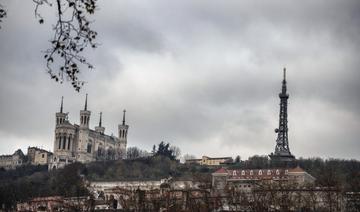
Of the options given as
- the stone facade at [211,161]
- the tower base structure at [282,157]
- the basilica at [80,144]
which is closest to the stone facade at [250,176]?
the tower base structure at [282,157]

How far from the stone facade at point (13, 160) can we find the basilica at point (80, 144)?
12.7m

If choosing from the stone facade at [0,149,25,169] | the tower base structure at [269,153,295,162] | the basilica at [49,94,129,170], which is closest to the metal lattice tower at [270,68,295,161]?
the tower base structure at [269,153,295,162]

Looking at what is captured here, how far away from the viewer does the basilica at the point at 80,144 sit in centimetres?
16575

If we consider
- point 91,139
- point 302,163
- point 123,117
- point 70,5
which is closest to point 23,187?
point 302,163

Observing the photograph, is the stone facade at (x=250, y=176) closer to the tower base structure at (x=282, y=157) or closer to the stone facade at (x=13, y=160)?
the tower base structure at (x=282, y=157)

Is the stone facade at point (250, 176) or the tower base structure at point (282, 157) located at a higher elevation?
the tower base structure at point (282, 157)

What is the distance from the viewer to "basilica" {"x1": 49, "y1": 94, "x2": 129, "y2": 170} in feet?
544

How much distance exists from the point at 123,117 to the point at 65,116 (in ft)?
58.3

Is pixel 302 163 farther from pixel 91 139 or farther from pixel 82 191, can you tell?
pixel 91 139

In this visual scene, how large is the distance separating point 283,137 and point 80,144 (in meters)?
50.4

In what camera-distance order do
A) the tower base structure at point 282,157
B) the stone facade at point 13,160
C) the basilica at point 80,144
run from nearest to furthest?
the tower base structure at point 282,157, the basilica at point 80,144, the stone facade at point 13,160

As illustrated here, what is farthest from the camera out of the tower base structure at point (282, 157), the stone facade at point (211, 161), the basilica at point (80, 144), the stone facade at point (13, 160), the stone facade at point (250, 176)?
the stone facade at point (13, 160)

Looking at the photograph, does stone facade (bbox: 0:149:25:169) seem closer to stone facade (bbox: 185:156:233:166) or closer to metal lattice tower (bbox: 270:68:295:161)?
stone facade (bbox: 185:156:233:166)

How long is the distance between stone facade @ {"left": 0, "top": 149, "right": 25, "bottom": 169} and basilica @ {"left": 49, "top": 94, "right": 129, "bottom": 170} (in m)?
12.7
